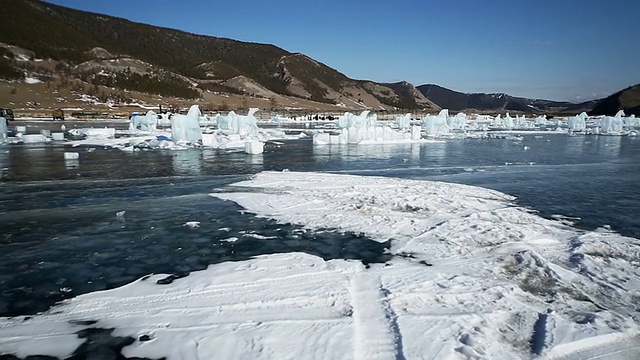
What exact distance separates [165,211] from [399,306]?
5.03m

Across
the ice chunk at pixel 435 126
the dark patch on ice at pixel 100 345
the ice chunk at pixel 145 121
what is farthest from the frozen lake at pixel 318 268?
the ice chunk at pixel 145 121

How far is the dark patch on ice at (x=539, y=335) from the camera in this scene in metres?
3.18

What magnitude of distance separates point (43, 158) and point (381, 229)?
14.5m

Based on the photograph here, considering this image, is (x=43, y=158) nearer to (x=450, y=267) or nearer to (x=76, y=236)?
(x=76, y=236)

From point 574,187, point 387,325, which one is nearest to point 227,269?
point 387,325

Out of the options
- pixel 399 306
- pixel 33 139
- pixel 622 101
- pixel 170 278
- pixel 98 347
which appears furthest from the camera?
pixel 622 101

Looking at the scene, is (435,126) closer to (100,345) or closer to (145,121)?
(145,121)

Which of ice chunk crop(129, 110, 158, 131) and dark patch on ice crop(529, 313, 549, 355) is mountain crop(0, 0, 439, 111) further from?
dark patch on ice crop(529, 313, 549, 355)

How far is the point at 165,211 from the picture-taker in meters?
7.47

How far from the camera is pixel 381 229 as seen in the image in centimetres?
645

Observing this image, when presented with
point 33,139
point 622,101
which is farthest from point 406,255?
point 622,101

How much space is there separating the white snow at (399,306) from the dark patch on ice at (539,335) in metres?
0.01

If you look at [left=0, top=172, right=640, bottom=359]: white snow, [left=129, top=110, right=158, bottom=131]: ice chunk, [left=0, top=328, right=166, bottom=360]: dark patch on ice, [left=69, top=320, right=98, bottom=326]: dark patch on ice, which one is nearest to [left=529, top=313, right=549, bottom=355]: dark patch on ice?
[left=0, top=172, right=640, bottom=359]: white snow

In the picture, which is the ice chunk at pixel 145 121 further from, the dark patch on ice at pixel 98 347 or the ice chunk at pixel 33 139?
the dark patch on ice at pixel 98 347
